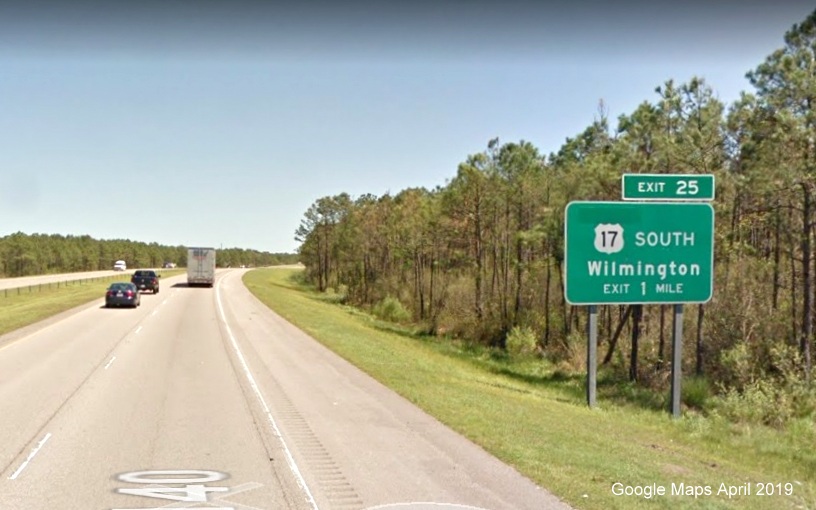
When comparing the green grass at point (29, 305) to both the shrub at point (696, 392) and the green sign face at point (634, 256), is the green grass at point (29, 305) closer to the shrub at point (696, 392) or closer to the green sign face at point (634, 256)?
the green sign face at point (634, 256)

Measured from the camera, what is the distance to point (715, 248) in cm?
2520

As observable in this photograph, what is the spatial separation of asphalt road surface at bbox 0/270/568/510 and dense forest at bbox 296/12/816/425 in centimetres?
1147

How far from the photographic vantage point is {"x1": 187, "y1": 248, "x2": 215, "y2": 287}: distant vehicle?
62906mm

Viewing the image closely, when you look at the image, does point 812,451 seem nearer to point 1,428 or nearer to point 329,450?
point 329,450

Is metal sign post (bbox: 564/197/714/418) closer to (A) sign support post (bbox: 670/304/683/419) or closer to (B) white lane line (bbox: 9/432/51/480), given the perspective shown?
(A) sign support post (bbox: 670/304/683/419)

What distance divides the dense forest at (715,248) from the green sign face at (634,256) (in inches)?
141

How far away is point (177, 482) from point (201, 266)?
2298 inches

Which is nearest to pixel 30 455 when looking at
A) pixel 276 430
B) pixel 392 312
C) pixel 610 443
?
pixel 276 430

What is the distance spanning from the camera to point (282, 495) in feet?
23.2

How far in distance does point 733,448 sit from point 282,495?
31.0 ft

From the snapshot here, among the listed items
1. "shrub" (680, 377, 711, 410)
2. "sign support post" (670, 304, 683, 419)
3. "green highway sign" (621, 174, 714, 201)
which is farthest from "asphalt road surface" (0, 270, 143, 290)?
"sign support post" (670, 304, 683, 419)

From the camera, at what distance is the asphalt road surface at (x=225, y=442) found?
7023 mm

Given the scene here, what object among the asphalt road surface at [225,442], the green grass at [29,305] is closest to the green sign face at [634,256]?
the asphalt road surface at [225,442]

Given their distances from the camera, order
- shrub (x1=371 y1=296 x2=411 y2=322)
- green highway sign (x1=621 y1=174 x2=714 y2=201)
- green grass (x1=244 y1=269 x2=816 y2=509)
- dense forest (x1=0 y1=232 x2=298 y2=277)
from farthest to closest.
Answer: dense forest (x1=0 y1=232 x2=298 y2=277) → shrub (x1=371 y1=296 x2=411 y2=322) → green highway sign (x1=621 y1=174 x2=714 y2=201) → green grass (x1=244 y1=269 x2=816 y2=509)
